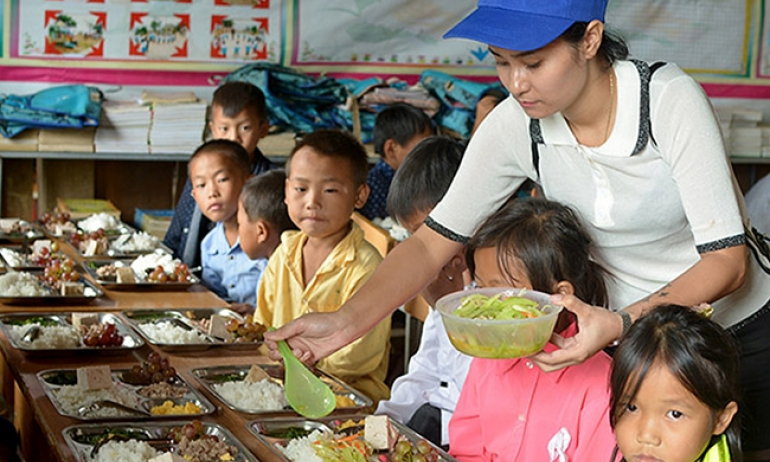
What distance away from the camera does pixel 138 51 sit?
5621 mm

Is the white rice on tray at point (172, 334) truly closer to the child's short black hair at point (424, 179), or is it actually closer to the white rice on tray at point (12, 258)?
the child's short black hair at point (424, 179)

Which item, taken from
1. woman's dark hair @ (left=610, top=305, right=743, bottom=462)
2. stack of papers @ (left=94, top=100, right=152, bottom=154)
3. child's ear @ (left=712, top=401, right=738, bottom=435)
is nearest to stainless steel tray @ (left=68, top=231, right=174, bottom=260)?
stack of papers @ (left=94, top=100, right=152, bottom=154)

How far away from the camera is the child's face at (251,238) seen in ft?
12.3

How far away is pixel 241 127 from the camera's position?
15.5ft

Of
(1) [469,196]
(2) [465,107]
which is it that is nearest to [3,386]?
(1) [469,196]

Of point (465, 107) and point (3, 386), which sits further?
point (465, 107)

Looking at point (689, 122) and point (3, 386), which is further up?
point (689, 122)

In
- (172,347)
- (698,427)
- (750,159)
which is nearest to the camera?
(698,427)

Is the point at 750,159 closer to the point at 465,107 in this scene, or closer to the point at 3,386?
the point at 465,107

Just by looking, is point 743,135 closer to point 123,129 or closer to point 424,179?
point 123,129

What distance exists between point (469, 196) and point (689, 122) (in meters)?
0.52

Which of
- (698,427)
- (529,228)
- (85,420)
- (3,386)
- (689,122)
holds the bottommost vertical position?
(3,386)

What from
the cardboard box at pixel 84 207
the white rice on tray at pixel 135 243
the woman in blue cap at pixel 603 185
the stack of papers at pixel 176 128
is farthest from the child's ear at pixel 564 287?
Result: the stack of papers at pixel 176 128

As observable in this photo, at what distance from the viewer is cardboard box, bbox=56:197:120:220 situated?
532cm
